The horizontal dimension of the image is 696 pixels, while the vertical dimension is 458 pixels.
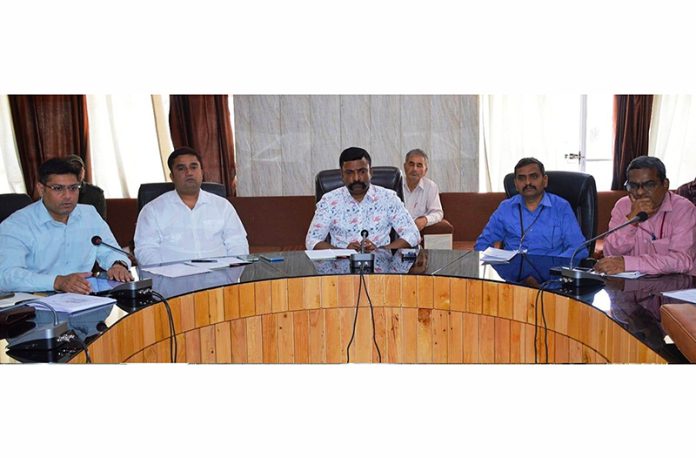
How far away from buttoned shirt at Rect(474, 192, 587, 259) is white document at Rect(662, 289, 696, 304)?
88cm

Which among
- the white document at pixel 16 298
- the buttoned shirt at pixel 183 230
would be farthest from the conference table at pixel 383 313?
the buttoned shirt at pixel 183 230

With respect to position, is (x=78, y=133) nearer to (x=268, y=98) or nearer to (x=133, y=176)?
(x=133, y=176)

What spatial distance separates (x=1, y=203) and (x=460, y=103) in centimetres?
316

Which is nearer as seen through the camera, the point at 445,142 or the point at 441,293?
the point at 441,293

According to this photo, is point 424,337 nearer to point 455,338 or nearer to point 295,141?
point 455,338

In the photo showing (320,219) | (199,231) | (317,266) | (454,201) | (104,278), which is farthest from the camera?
(454,201)

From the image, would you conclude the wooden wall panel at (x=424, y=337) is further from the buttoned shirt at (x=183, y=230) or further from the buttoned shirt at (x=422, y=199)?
the buttoned shirt at (x=422, y=199)

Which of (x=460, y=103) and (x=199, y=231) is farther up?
(x=460, y=103)

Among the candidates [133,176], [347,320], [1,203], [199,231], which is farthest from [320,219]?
[133,176]

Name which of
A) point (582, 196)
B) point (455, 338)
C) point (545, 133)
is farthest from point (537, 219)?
point (545, 133)

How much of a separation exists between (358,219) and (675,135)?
3157 millimetres

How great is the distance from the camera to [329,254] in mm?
2998

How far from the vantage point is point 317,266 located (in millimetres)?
2764
